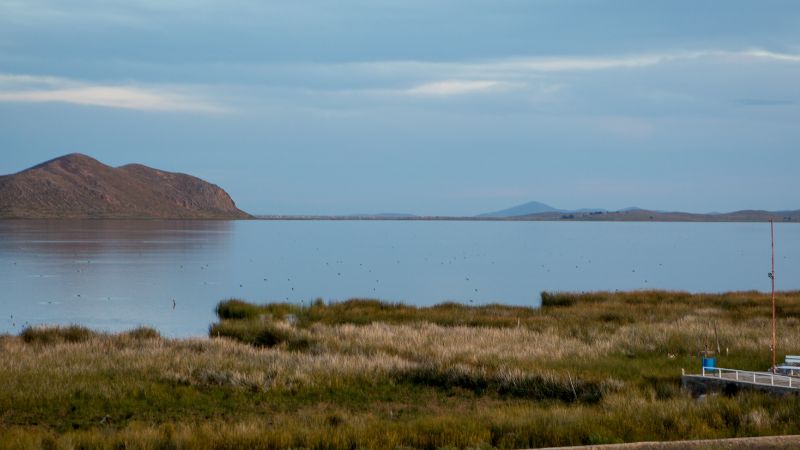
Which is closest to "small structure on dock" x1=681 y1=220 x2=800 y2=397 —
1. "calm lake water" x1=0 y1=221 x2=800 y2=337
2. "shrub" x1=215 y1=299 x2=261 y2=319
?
"shrub" x1=215 y1=299 x2=261 y2=319

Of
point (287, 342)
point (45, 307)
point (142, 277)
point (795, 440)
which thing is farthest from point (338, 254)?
point (795, 440)

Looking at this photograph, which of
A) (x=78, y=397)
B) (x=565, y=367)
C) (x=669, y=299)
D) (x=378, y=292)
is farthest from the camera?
(x=378, y=292)

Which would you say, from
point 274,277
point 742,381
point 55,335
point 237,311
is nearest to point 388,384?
point 742,381

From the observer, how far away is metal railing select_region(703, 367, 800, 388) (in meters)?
15.0

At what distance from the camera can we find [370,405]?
1536 cm

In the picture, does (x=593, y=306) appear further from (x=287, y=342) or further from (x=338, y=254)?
(x=338, y=254)

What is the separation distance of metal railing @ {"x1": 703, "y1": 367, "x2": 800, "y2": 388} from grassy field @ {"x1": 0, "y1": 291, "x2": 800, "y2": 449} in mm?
776

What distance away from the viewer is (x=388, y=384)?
17.1m

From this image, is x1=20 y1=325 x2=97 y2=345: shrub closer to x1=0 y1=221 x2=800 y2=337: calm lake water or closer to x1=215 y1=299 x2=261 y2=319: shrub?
x1=0 y1=221 x2=800 y2=337: calm lake water

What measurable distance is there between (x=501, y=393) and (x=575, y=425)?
14.1ft

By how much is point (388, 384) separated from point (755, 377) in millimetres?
6833

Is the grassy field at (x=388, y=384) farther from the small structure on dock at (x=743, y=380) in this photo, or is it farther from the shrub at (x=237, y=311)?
the shrub at (x=237, y=311)

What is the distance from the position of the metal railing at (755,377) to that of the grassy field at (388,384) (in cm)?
78

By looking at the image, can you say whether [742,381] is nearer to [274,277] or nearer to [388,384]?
[388,384]
